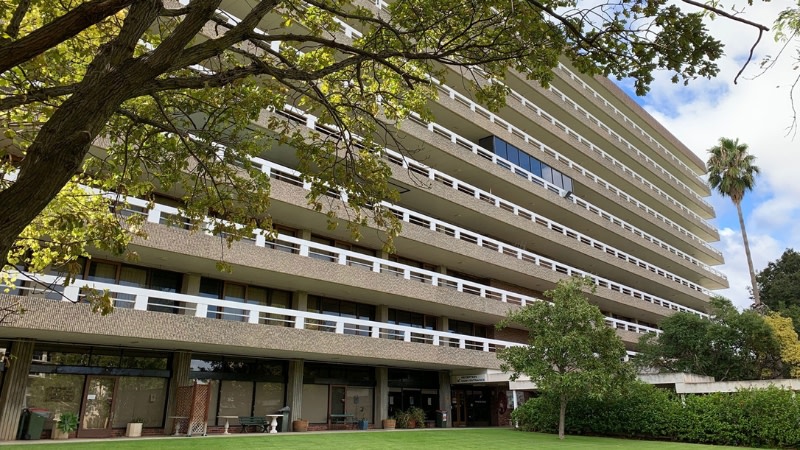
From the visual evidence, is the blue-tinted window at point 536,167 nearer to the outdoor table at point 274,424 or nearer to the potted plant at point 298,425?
the potted plant at point 298,425

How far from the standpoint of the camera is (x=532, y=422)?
2750cm

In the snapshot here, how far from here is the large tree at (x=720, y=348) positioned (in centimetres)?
3412

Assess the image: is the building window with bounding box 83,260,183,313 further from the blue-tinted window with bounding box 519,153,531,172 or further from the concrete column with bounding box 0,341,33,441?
the blue-tinted window with bounding box 519,153,531,172

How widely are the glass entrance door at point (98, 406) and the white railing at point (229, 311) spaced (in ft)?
10.2

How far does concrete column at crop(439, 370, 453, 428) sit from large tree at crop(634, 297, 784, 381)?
43.1ft

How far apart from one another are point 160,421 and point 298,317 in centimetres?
637

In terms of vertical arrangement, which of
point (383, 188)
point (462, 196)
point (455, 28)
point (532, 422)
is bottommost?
point (532, 422)

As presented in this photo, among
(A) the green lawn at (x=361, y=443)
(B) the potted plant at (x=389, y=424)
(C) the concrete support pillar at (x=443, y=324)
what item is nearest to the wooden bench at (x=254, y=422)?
(A) the green lawn at (x=361, y=443)

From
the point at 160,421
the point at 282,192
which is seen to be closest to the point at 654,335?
the point at 282,192

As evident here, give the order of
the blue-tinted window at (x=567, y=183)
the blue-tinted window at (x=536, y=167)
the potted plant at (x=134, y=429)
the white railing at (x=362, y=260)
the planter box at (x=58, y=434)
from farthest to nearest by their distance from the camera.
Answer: the blue-tinted window at (x=567, y=183) < the blue-tinted window at (x=536, y=167) < the potted plant at (x=134, y=429) < the white railing at (x=362, y=260) < the planter box at (x=58, y=434)

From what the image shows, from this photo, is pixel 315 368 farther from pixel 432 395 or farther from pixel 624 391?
pixel 624 391

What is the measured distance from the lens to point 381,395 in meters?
28.3

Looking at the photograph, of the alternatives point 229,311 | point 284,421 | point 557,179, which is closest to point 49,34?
point 229,311

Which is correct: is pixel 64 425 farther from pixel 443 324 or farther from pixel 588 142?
pixel 588 142
